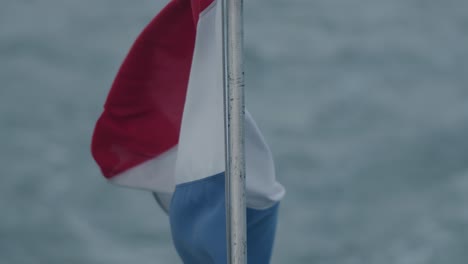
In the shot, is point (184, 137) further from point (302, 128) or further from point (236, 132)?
point (302, 128)

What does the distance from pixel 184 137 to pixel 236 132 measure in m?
0.91

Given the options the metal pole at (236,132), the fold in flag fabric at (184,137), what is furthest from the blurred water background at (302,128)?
the metal pole at (236,132)

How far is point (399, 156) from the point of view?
13.1 m

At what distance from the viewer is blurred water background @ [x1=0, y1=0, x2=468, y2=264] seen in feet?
38.7

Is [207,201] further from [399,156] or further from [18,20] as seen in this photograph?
[18,20]

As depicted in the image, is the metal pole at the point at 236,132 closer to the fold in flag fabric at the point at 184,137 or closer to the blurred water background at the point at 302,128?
the fold in flag fabric at the point at 184,137

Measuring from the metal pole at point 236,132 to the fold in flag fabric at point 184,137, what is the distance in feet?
1.53

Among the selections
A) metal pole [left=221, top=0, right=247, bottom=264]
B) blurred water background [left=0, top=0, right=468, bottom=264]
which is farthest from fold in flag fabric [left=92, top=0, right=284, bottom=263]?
blurred water background [left=0, top=0, right=468, bottom=264]

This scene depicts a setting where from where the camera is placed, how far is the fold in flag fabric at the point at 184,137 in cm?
527

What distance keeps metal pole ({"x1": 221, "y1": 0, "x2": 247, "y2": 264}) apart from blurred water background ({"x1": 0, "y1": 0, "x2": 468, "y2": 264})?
6920 millimetres

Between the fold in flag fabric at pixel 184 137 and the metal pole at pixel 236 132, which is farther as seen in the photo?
the fold in flag fabric at pixel 184 137

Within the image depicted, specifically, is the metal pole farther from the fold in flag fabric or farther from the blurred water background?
the blurred water background

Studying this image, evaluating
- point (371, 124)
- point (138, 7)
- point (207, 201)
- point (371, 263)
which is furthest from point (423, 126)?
point (207, 201)

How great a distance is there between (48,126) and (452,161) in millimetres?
4485
